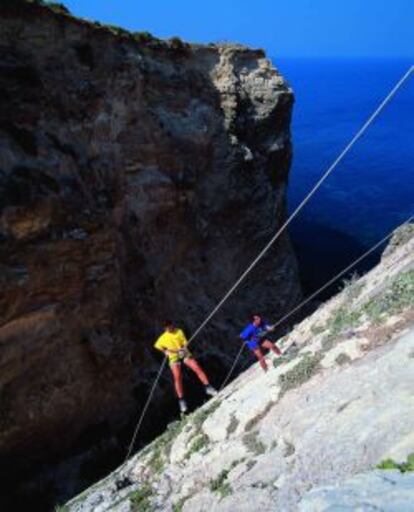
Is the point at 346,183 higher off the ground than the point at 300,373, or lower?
higher

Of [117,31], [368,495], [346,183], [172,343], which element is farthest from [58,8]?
[346,183]

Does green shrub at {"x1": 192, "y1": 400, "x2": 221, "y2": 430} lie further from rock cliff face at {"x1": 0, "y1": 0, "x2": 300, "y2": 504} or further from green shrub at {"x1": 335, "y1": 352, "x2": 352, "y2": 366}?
rock cliff face at {"x1": 0, "y1": 0, "x2": 300, "y2": 504}

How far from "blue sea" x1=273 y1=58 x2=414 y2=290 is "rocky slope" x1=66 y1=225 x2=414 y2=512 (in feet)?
79.0

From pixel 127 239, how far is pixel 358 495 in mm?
→ 19326

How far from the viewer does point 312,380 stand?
1452cm

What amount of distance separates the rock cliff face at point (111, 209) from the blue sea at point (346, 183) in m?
11.3

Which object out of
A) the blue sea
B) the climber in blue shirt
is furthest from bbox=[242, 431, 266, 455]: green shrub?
the blue sea

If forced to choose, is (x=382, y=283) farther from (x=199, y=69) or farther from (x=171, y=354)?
(x=199, y=69)

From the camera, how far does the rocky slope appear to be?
11242mm

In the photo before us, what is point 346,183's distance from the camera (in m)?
68.6

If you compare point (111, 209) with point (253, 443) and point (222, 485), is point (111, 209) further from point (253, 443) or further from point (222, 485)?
point (222, 485)

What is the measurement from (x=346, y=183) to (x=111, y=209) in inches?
1843

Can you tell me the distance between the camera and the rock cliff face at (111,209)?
21625 millimetres

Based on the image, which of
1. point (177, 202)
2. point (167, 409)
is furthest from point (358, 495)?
point (177, 202)
